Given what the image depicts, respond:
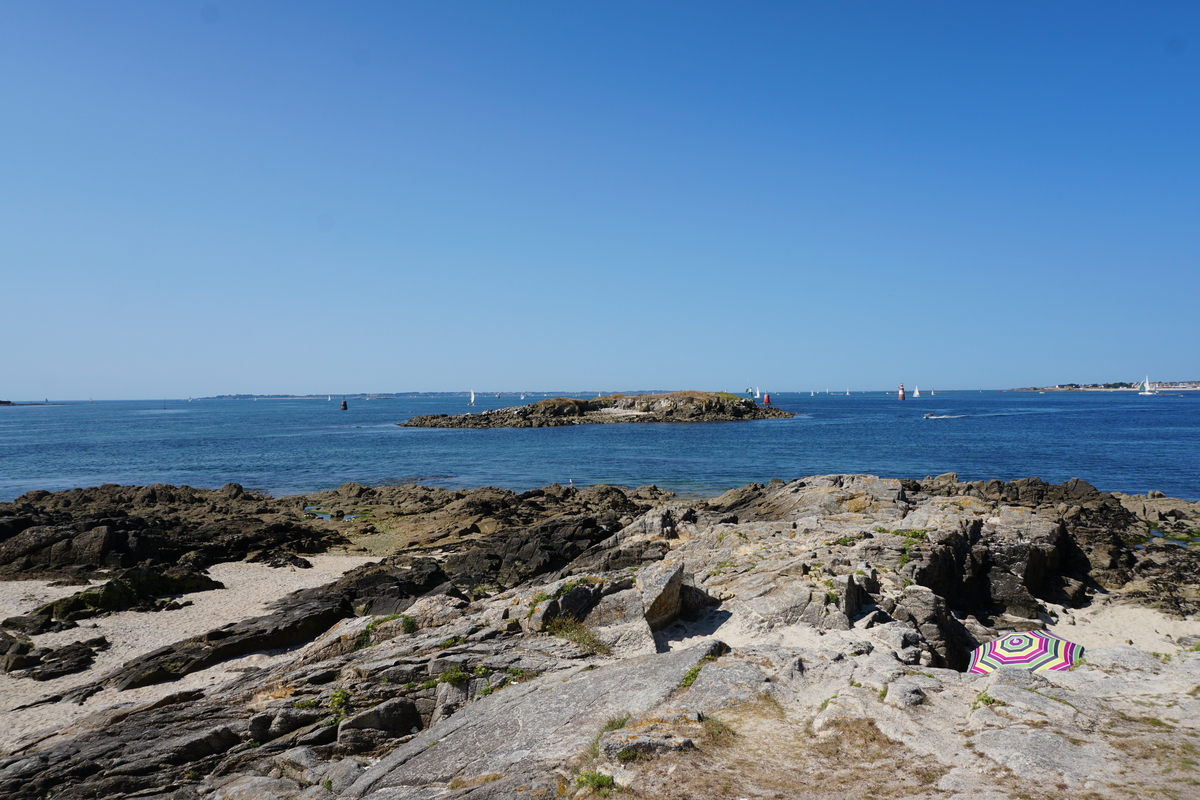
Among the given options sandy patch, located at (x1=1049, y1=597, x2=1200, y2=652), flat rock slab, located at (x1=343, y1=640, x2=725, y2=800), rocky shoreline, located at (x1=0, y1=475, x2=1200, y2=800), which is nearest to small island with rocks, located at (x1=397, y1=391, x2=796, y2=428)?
rocky shoreline, located at (x1=0, y1=475, x2=1200, y2=800)

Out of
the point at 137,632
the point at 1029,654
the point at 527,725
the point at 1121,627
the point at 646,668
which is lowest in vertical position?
the point at 137,632

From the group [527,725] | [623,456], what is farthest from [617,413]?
[527,725]

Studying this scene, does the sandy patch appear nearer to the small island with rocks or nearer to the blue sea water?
the blue sea water

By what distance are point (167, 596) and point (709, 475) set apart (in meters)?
37.6

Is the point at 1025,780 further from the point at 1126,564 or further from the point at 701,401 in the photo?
the point at 701,401

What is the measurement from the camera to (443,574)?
23.4 m

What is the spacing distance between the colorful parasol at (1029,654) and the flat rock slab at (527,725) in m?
4.80

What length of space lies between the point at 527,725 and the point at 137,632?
15774mm

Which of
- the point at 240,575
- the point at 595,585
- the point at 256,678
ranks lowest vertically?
the point at 240,575

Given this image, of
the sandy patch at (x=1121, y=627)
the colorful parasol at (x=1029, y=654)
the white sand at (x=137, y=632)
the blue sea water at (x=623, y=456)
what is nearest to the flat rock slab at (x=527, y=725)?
the colorful parasol at (x=1029, y=654)

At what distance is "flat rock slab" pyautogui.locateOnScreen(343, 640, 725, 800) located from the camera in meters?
8.22

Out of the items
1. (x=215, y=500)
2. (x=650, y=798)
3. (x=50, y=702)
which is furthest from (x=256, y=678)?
(x=215, y=500)

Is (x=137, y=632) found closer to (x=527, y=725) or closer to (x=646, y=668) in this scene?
(x=527, y=725)

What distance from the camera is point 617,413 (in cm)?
13675
